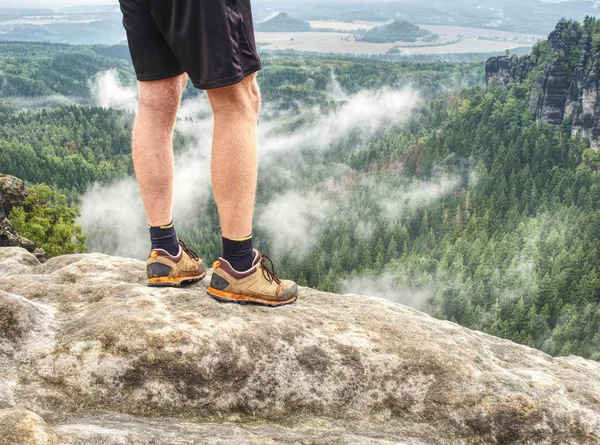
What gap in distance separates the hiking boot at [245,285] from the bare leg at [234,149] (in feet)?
1.65

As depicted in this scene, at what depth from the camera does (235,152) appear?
419cm

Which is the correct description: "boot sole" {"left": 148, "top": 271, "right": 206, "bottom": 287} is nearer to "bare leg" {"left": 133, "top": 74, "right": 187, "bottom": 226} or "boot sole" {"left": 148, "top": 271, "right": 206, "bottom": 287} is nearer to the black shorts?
"bare leg" {"left": 133, "top": 74, "right": 187, "bottom": 226}

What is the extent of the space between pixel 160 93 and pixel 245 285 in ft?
5.98

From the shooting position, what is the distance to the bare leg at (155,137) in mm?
4516

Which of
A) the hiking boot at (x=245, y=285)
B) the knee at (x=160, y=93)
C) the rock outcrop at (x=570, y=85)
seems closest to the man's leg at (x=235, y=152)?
the hiking boot at (x=245, y=285)

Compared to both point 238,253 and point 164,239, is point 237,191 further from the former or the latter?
point 164,239

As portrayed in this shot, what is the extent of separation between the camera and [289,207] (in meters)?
177

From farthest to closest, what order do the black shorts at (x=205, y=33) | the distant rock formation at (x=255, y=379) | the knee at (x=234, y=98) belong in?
the knee at (x=234, y=98) < the black shorts at (x=205, y=33) < the distant rock formation at (x=255, y=379)

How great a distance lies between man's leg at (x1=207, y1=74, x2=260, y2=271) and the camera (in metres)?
4.17

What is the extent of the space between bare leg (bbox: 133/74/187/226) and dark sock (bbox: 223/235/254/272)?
0.59m

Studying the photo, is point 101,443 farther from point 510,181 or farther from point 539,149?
point 539,149

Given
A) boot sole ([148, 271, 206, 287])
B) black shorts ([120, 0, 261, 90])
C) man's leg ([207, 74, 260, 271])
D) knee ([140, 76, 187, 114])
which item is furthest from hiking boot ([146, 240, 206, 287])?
black shorts ([120, 0, 261, 90])

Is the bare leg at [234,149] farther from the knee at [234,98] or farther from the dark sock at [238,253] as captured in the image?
the dark sock at [238,253]

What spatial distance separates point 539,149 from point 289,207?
3112 inches
